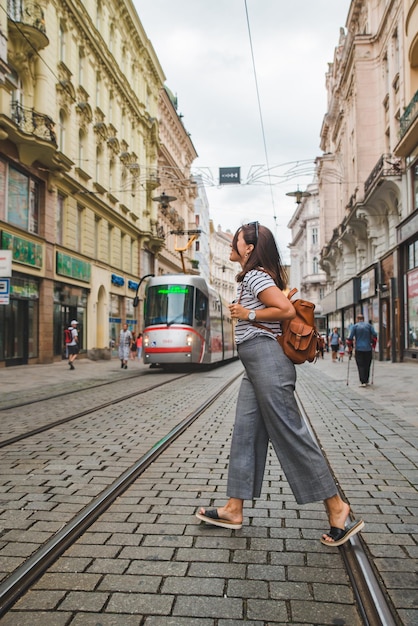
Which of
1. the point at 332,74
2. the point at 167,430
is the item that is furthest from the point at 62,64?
the point at 332,74

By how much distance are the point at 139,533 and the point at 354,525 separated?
1208 millimetres

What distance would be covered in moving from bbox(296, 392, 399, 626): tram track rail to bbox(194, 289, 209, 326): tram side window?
1480cm

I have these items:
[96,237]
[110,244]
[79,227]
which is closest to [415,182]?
[79,227]

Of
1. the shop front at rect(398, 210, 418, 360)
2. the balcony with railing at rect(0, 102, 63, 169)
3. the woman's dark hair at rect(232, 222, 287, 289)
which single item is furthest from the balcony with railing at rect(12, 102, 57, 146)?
the woman's dark hair at rect(232, 222, 287, 289)

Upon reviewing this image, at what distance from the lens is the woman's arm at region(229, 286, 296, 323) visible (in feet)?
10.2

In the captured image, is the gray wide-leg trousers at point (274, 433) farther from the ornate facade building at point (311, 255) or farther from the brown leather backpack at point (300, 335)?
the ornate facade building at point (311, 255)

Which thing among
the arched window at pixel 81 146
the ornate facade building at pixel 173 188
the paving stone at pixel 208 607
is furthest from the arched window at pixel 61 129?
the paving stone at pixel 208 607

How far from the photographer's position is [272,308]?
3.14 m

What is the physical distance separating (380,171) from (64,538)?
870 inches

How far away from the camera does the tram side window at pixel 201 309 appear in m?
17.9

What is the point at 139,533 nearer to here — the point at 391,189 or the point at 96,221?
the point at 391,189

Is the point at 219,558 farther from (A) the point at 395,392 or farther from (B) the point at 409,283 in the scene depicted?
(B) the point at 409,283

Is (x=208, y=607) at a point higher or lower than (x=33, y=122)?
lower

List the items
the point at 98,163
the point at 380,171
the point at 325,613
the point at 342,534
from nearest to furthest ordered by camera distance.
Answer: the point at 325,613, the point at 342,534, the point at 380,171, the point at 98,163
